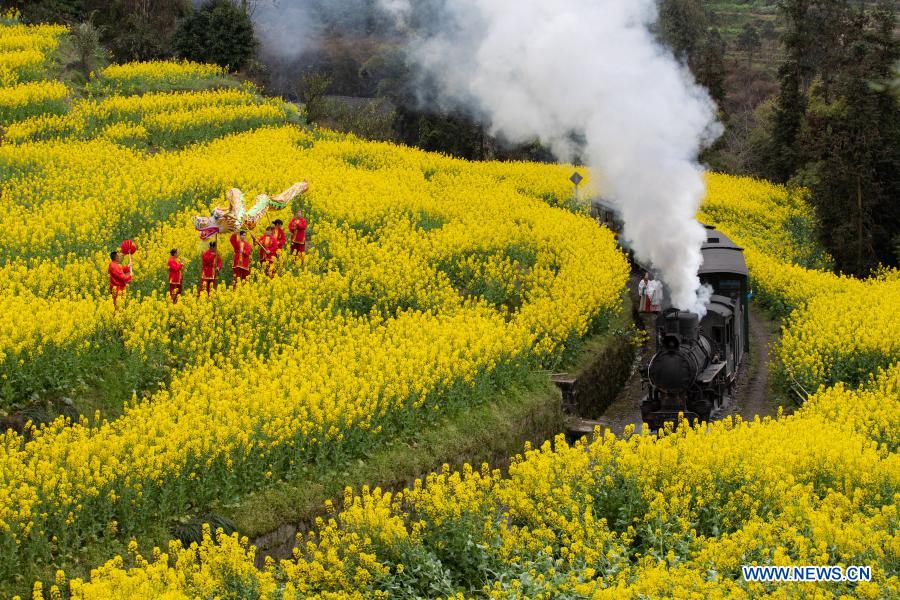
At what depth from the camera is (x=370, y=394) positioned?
61.5ft

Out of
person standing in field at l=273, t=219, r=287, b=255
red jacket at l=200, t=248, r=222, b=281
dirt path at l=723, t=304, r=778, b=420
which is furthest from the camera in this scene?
dirt path at l=723, t=304, r=778, b=420

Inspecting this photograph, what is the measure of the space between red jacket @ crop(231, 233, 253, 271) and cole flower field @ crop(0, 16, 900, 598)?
434 millimetres

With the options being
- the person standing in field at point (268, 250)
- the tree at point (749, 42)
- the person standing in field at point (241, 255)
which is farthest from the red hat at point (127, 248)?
the tree at point (749, 42)

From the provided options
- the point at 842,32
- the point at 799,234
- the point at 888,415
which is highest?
the point at 842,32

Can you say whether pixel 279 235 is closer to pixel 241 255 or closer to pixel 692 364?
pixel 241 255

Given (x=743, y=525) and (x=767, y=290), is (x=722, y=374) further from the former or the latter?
(x=767, y=290)

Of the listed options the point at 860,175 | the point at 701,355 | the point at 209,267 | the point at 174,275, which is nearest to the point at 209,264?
the point at 209,267

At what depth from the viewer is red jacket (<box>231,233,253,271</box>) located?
23.1 metres

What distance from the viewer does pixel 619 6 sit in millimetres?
26844

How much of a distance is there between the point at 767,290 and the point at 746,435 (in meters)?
18.6

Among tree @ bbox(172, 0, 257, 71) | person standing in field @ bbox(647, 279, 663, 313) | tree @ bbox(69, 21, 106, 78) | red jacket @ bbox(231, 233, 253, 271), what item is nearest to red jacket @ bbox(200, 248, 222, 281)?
red jacket @ bbox(231, 233, 253, 271)

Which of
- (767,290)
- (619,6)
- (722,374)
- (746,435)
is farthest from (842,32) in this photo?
(746,435)

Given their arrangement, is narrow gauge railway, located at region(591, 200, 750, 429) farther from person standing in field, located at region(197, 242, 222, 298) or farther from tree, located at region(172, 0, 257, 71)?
tree, located at region(172, 0, 257, 71)

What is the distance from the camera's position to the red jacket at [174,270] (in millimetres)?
21266
